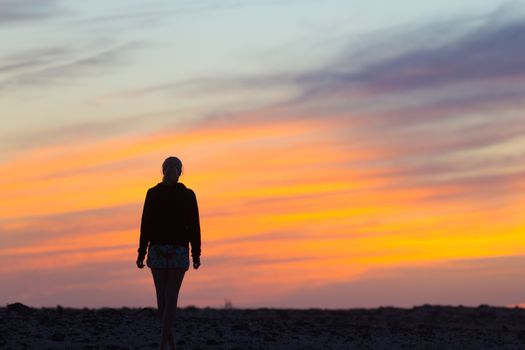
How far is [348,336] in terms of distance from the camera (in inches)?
946

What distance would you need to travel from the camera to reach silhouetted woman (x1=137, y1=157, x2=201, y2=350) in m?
16.4

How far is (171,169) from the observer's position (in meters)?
16.5

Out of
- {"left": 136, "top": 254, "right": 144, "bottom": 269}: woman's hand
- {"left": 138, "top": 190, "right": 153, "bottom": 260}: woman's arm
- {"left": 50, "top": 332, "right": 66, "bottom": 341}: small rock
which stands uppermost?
{"left": 138, "top": 190, "right": 153, "bottom": 260}: woman's arm

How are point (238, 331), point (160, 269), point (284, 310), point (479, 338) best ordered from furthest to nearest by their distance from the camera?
point (284, 310) < point (479, 338) < point (238, 331) < point (160, 269)

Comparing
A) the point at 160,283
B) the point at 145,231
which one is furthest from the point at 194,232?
the point at 160,283

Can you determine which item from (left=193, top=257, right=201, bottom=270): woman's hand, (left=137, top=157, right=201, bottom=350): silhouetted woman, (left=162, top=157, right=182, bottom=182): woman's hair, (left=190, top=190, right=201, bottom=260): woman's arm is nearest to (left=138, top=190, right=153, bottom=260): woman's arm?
(left=137, top=157, right=201, bottom=350): silhouetted woman

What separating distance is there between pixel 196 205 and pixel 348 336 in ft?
27.7

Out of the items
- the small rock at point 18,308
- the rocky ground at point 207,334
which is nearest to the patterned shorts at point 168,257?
the rocky ground at point 207,334

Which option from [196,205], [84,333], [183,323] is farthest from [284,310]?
[196,205]

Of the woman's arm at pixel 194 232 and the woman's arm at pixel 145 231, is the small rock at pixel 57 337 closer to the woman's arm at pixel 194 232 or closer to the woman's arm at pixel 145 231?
the woman's arm at pixel 145 231

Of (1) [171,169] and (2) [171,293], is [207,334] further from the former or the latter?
(1) [171,169]

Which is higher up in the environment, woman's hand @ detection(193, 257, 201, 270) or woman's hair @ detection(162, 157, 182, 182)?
woman's hair @ detection(162, 157, 182, 182)

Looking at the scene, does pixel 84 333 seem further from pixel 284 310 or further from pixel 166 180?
pixel 284 310

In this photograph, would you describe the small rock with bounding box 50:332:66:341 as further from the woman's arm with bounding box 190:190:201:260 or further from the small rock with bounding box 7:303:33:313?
the woman's arm with bounding box 190:190:201:260
